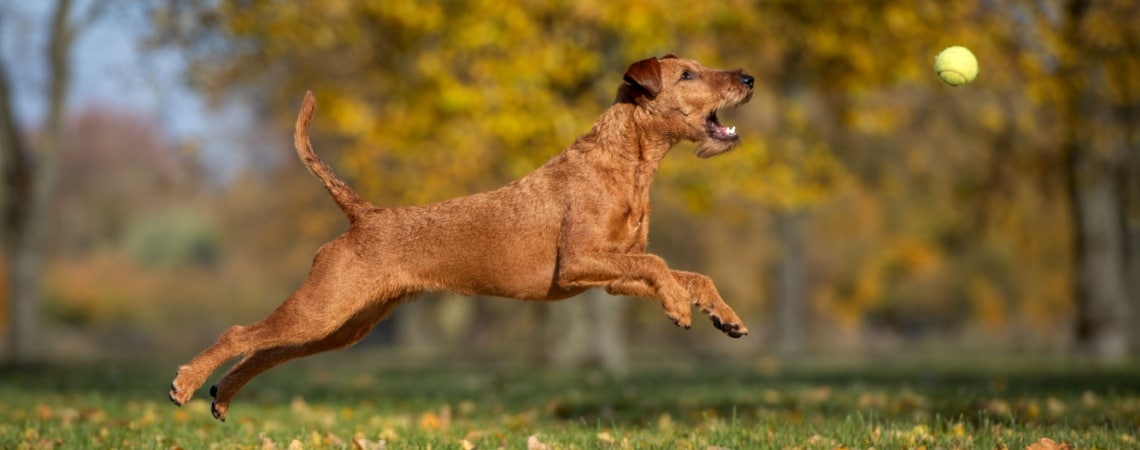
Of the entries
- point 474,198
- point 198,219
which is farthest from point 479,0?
point 198,219

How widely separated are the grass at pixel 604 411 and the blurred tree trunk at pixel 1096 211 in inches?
168

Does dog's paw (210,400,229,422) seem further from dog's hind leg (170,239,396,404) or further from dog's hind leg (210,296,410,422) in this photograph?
dog's hind leg (170,239,396,404)

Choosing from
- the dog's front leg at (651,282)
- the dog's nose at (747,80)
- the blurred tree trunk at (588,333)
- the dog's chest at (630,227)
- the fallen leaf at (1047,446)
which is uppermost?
the blurred tree trunk at (588,333)

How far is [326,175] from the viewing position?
6910 mm

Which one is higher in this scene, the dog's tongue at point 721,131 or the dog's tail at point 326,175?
the dog's tongue at point 721,131

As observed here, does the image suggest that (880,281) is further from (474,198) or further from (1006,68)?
(474,198)

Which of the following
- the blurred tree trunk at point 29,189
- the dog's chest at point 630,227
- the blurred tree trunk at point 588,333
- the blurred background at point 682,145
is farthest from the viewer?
the blurred tree trunk at point 29,189

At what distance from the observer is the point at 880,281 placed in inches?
1517

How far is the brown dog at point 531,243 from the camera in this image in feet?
21.2

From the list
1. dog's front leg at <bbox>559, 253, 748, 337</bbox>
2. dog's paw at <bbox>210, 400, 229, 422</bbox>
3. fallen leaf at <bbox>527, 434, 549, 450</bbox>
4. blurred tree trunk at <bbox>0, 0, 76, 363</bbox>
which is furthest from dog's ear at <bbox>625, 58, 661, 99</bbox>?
blurred tree trunk at <bbox>0, 0, 76, 363</bbox>

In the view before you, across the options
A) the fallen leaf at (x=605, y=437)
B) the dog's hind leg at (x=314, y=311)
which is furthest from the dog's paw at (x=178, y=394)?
the fallen leaf at (x=605, y=437)

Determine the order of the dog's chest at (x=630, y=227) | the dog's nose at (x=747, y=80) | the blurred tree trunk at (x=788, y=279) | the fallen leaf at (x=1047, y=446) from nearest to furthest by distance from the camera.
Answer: the fallen leaf at (x=1047, y=446)
the dog's chest at (x=630, y=227)
the dog's nose at (x=747, y=80)
the blurred tree trunk at (x=788, y=279)

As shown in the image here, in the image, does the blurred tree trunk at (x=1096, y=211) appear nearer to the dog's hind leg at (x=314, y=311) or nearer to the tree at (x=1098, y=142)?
the tree at (x=1098, y=142)

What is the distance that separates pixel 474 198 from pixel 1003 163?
54.9 ft
